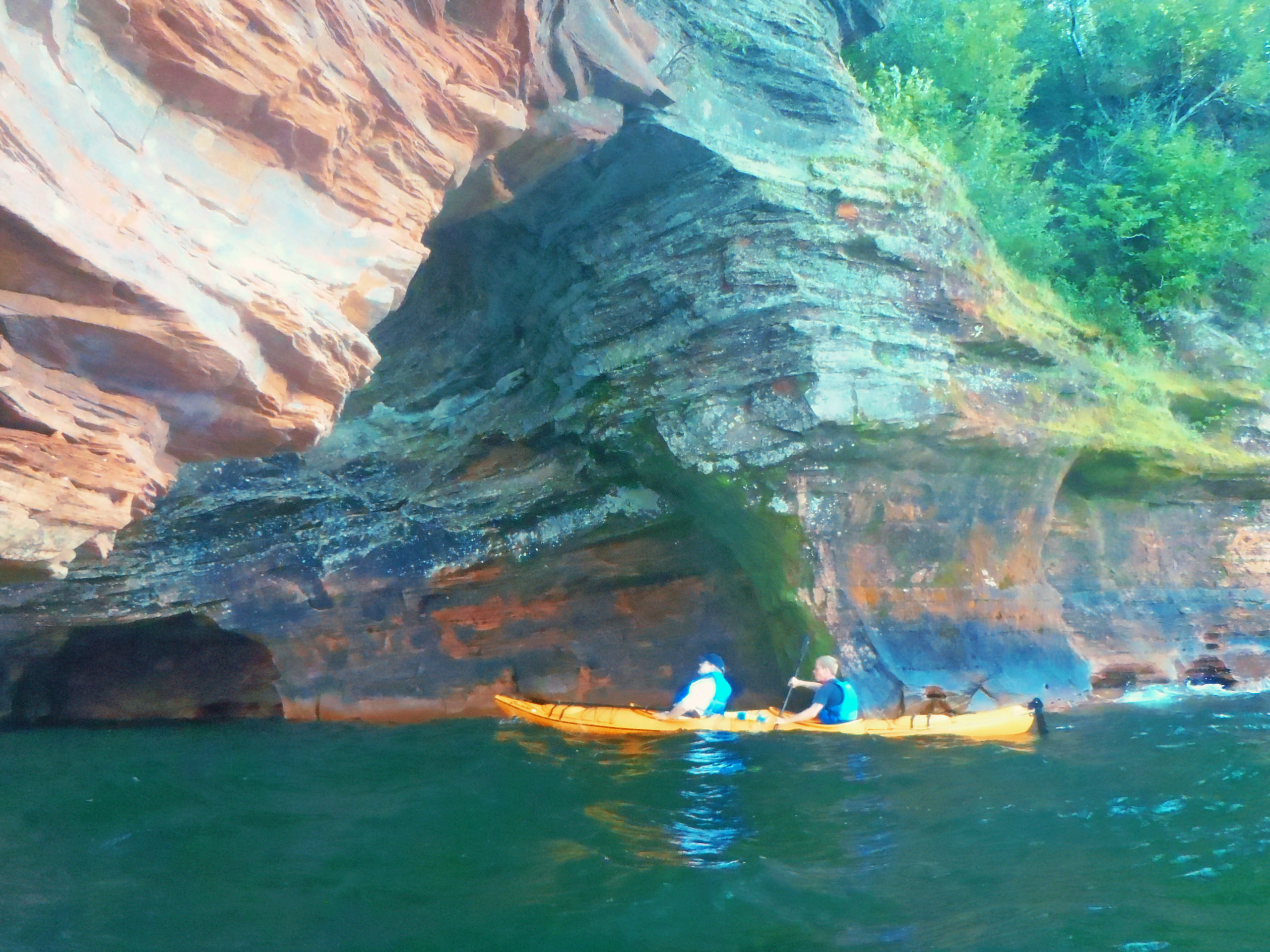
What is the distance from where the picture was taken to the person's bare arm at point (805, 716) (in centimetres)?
952

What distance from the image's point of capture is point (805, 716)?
31.3 feet

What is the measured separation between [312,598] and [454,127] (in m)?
6.95

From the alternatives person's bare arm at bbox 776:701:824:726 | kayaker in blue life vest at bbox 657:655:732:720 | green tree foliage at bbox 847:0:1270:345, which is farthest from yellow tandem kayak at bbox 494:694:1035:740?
Answer: green tree foliage at bbox 847:0:1270:345

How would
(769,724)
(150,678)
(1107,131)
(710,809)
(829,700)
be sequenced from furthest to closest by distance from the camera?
(1107,131)
(150,678)
(769,724)
(829,700)
(710,809)

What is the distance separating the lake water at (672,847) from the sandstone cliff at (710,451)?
225 centimetres

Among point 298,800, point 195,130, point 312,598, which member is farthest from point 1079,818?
point 312,598

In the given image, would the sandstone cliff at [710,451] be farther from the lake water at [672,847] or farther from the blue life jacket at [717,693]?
the lake water at [672,847]

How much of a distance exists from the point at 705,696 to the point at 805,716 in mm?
1140

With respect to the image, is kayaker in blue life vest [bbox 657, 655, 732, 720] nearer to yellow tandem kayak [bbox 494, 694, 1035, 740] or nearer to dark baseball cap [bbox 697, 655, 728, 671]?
dark baseball cap [bbox 697, 655, 728, 671]

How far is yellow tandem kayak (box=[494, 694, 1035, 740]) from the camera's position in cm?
Answer: 929

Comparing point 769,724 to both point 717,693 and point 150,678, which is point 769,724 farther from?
point 150,678

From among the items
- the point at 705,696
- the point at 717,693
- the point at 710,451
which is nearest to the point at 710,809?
the point at 705,696

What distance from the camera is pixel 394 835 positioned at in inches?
264

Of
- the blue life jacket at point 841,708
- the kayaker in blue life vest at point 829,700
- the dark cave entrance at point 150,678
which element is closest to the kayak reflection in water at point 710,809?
the kayaker in blue life vest at point 829,700
